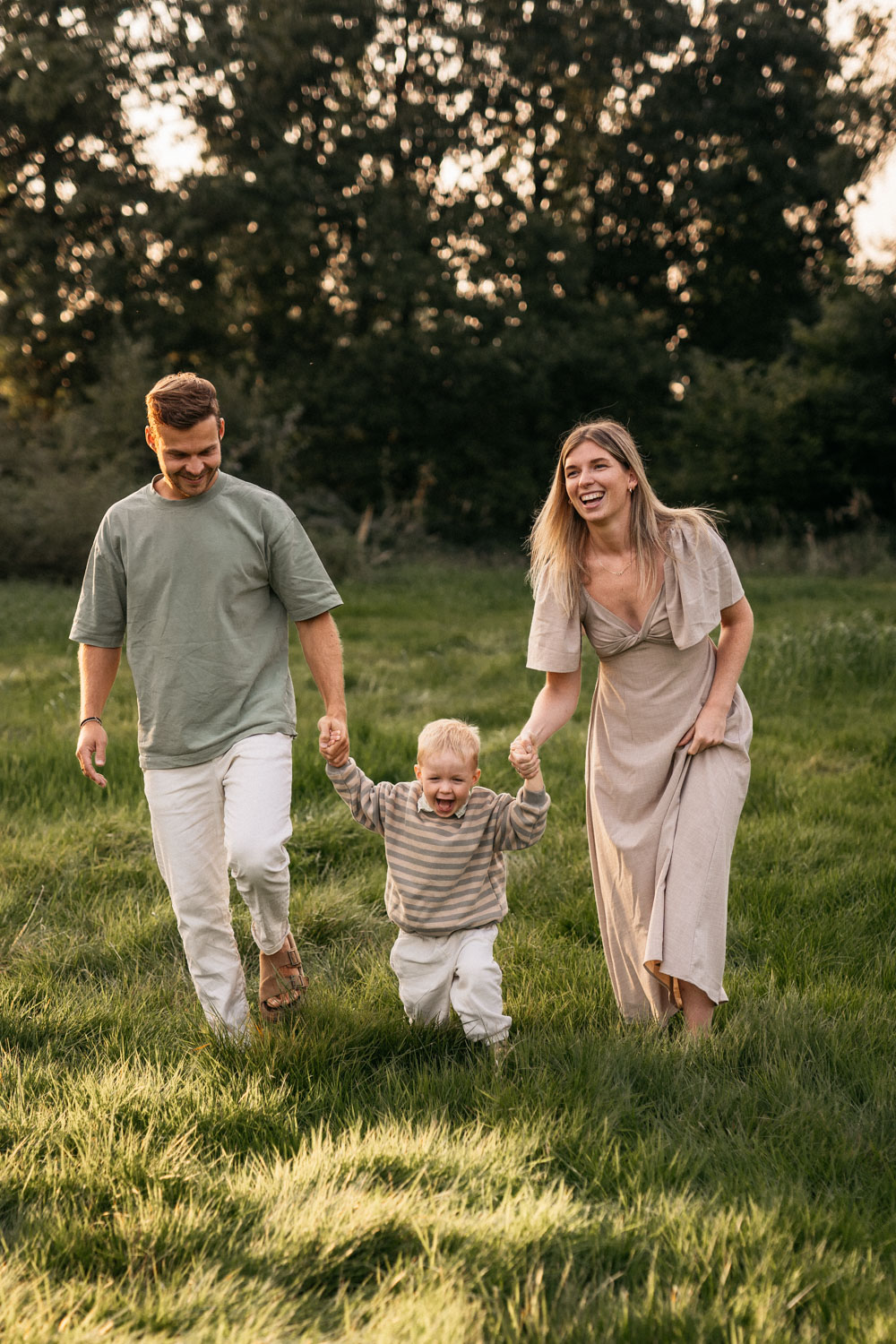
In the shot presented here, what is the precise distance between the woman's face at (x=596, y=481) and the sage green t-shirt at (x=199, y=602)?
990mm

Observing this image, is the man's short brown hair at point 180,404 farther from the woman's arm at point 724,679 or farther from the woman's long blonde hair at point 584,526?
the woman's arm at point 724,679

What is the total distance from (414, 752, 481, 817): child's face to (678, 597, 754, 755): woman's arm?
2.75 ft

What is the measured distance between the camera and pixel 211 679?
13.6 feet

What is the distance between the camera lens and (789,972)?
4.68m

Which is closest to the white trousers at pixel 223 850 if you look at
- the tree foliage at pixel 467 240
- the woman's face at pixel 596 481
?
the woman's face at pixel 596 481

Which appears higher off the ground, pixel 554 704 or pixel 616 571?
pixel 616 571

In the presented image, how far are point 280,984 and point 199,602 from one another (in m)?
1.45

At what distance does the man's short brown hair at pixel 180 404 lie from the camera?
3875mm

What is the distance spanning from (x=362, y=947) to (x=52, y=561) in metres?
16.8

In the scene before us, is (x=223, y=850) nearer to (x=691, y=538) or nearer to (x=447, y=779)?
(x=447, y=779)

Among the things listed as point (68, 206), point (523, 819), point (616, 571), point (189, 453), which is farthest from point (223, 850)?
point (68, 206)

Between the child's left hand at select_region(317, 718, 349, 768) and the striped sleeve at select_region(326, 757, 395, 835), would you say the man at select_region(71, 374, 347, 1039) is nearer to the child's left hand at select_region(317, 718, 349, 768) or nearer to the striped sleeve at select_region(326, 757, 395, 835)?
the child's left hand at select_region(317, 718, 349, 768)

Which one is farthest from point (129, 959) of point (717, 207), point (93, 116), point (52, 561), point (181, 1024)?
point (717, 207)

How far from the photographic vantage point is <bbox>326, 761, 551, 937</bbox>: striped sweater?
13.3 feet
